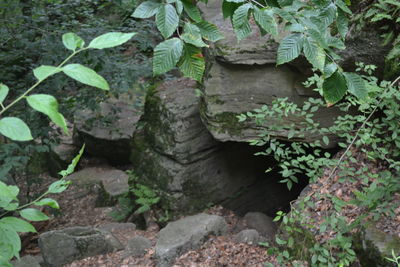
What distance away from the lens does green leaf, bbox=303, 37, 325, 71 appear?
1163 mm

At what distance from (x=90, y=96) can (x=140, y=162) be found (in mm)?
1277

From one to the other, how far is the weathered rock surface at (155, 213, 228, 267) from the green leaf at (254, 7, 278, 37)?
12.0 feet

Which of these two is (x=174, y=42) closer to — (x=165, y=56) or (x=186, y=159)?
(x=165, y=56)

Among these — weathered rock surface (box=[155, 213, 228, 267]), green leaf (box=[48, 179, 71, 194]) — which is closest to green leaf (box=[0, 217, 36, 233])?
green leaf (box=[48, 179, 71, 194])

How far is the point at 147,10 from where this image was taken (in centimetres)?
118

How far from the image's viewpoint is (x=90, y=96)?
5723 mm

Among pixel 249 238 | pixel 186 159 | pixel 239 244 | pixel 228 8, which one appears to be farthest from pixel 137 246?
pixel 228 8

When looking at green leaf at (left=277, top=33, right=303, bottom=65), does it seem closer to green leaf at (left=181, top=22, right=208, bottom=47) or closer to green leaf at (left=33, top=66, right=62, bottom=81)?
green leaf at (left=181, top=22, right=208, bottom=47)

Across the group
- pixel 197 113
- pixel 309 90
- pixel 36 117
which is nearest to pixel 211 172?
pixel 197 113

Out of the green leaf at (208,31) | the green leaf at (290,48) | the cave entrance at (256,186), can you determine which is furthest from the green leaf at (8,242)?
the cave entrance at (256,186)

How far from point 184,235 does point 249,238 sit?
706mm

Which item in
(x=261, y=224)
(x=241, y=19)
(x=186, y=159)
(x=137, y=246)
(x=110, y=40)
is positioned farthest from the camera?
(x=186, y=159)

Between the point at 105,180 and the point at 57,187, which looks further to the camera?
the point at 105,180

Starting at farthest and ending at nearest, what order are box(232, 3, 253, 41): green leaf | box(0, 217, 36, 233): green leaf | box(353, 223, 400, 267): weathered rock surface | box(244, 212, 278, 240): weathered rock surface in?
box(244, 212, 278, 240): weathered rock surface < box(353, 223, 400, 267): weathered rock surface < box(232, 3, 253, 41): green leaf < box(0, 217, 36, 233): green leaf
